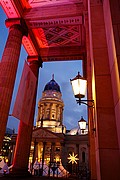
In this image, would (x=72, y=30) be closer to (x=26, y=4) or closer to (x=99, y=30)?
(x=26, y=4)

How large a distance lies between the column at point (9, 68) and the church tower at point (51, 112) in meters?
42.4

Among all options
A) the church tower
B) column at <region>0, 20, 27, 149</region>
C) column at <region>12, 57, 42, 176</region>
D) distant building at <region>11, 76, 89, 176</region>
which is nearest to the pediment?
distant building at <region>11, 76, 89, 176</region>

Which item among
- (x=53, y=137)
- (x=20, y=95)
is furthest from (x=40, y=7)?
(x=53, y=137)

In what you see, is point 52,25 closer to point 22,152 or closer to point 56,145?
point 22,152

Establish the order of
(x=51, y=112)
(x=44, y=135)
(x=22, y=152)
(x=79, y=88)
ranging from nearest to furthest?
(x=79, y=88)
(x=22, y=152)
(x=44, y=135)
(x=51, y=112)

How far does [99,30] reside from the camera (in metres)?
4.13

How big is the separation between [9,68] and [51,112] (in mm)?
45219

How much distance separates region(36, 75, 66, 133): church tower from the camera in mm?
51375

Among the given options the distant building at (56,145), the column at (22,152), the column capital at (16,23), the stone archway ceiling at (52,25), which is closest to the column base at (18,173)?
the column at (22,152)

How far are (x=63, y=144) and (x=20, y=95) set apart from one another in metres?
39.4

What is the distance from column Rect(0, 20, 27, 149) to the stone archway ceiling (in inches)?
42.8

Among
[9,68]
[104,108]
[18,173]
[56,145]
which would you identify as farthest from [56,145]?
[104,108]

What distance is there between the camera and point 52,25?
40.1ft

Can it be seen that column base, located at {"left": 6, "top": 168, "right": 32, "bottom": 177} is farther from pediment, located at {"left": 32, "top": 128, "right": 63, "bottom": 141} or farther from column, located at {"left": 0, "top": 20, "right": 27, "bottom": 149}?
pediment, located at {"left": 32, "top": 128, "right": 63, "bottom": 141}
